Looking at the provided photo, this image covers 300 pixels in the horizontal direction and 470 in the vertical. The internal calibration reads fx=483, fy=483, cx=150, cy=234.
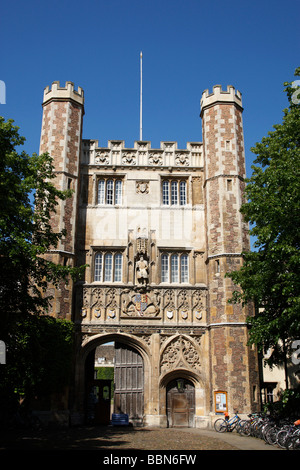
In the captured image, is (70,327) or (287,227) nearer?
(287,227)

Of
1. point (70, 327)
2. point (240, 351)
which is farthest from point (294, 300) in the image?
point (70, 327)

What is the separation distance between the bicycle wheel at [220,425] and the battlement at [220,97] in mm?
15311

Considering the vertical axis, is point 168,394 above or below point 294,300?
below

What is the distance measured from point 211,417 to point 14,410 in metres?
8.30

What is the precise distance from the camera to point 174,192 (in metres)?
24.9

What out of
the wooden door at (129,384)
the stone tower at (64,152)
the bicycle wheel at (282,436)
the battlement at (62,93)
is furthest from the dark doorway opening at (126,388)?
the battlement at (62,93)

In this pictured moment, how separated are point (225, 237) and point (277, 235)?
5936mm

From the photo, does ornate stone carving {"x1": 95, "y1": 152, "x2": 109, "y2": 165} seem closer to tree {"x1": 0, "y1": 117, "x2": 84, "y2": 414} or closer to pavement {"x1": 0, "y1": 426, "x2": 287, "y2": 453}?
tree {"x1": 0, "y1": 117, "x2": 84, "y2": 414}

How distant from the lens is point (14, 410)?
20234mm

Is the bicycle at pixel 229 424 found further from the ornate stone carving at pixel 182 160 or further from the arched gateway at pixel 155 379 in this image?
the ornate stone carving at pixel 182 160

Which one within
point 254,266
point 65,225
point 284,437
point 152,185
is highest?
point 152,185

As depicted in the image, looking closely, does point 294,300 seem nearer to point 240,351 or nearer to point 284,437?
point 284,437

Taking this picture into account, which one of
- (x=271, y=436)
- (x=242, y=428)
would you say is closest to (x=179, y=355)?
(x=242, y=428)

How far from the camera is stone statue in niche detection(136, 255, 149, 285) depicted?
73.9 feet
